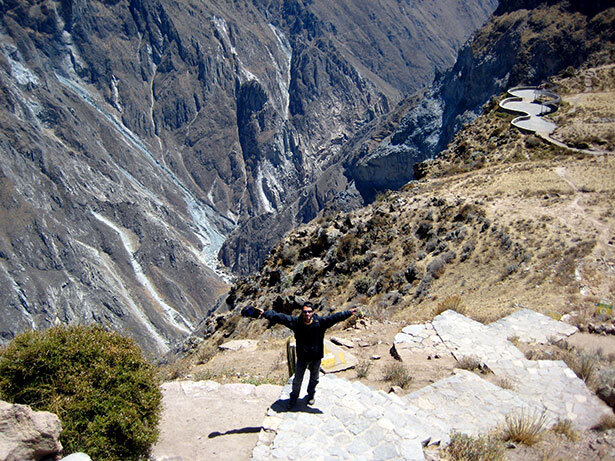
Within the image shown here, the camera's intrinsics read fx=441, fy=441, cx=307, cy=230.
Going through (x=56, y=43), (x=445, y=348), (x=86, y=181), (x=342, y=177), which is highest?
(x=56, y=43)

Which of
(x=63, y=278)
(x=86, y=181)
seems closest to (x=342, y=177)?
(x=86, y=181)

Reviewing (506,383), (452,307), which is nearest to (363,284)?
(452,307)

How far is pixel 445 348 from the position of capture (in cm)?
1101

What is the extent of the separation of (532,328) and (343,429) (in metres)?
7.22

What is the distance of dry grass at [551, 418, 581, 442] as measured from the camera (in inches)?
287

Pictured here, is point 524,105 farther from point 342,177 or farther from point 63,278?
point 342,177

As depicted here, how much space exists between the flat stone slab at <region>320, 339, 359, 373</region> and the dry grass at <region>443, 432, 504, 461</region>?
147 inches

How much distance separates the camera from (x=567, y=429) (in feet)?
24.3

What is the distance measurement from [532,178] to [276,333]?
60.9ft

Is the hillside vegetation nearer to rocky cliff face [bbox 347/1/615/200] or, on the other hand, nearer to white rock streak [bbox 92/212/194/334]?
rocky cliff face [bbox 347/1/615/200]

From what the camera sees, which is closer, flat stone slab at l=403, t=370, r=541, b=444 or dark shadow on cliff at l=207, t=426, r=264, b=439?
dark shadow on cliff at l=207, t=426, r=264, b=439

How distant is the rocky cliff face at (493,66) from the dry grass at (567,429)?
67.7 metres

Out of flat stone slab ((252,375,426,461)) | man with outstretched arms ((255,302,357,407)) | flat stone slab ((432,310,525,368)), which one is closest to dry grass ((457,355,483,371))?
flat stone slab ((432,310,525,368))

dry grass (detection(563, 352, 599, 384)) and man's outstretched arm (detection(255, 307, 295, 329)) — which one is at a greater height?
man's outstretched arm (detection(255, 307, 295, 329))
